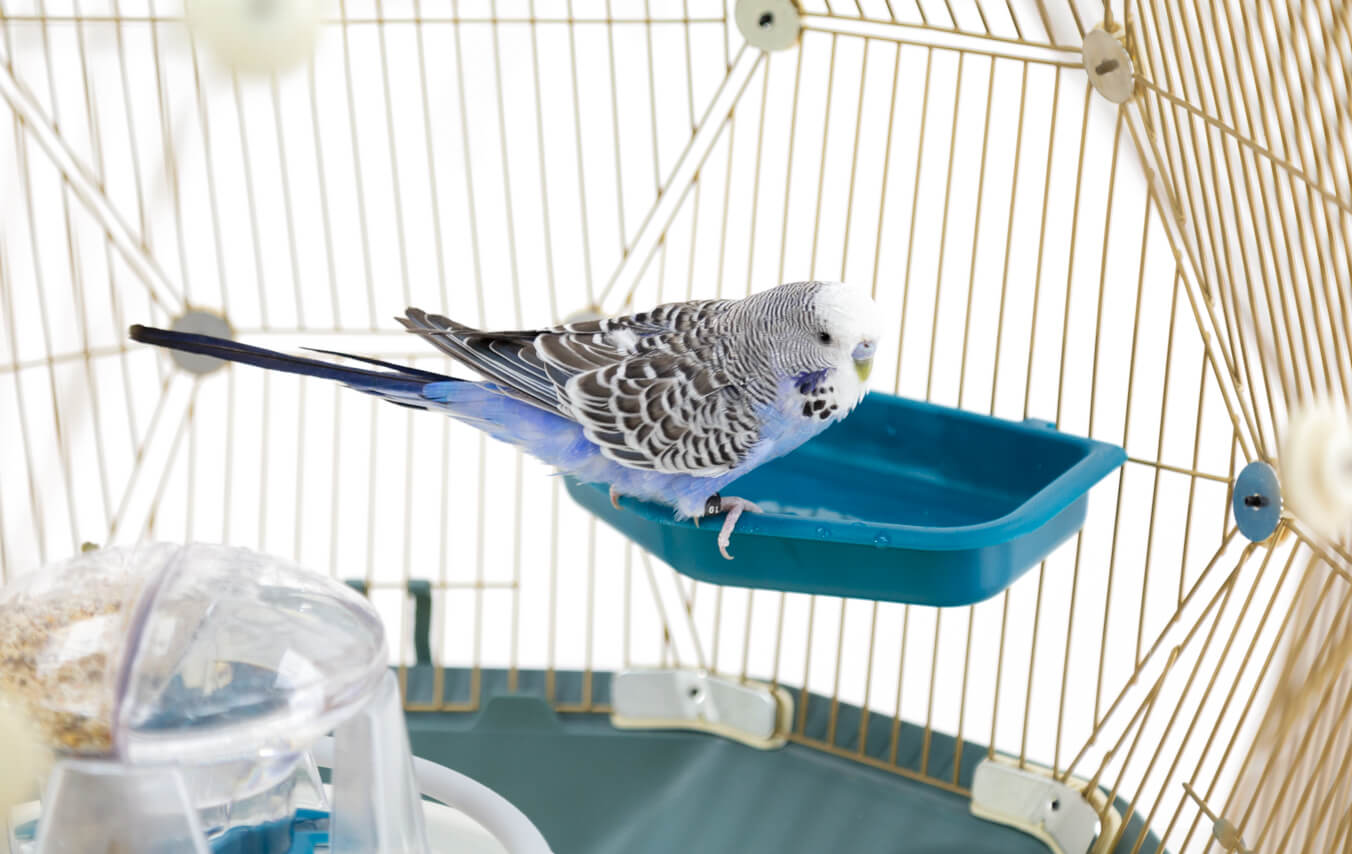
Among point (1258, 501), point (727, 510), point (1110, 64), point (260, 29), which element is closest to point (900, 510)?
point (727, 510)

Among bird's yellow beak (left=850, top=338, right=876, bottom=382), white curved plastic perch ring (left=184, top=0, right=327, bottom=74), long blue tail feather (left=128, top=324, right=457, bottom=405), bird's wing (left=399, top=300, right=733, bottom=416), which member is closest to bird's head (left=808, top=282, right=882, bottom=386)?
bird's yellow beak (left=850, top=338, right=876, bottom=382)

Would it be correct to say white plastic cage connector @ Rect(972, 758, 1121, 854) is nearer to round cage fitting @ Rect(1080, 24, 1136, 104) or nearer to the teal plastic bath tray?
the teal plastic bath tray

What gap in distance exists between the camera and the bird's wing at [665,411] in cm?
118

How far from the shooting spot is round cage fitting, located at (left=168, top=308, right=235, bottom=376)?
1.55 meters

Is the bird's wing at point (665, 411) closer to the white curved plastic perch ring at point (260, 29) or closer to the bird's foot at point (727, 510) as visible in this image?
the bird's foot at point (727, 510)

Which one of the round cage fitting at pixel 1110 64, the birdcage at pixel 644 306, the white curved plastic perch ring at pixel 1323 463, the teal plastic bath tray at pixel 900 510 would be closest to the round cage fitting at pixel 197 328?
the birdcage at pixel 644 306

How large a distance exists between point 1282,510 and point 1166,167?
0.29m

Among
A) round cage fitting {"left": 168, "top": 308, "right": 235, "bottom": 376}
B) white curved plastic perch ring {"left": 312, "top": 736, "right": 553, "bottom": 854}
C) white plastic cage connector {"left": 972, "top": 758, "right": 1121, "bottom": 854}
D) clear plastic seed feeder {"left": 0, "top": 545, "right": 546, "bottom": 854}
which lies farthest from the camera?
round cage fitting {"left": 168, "top": 308, "right": 235, "bottom": 376}

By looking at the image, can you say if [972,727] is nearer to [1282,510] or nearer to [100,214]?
[1282,510]

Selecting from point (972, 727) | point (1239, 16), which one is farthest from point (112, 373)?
point (1239, 16)

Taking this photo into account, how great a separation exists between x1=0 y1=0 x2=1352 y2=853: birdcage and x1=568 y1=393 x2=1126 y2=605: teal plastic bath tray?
2 cm

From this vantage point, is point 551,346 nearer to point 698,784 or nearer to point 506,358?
point 506,358

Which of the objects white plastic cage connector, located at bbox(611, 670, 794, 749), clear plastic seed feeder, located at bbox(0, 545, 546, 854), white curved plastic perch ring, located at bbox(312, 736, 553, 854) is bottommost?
white plastic cage connector, located at bbox(611, 670, 794, 749)

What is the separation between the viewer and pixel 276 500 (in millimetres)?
1879
